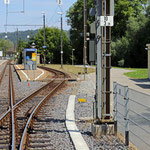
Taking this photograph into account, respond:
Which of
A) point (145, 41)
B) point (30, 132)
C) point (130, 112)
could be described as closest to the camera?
point (130, 112)

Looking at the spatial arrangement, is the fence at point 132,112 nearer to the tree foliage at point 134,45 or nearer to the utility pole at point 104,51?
the utility pole at point 104,51

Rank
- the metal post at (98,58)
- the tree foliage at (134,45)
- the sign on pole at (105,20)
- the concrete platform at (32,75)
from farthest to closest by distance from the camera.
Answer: the tree foliage at (134,45), the concrete platform at (32,75), the metal post at (98,58), the sign on pole at (105,20)

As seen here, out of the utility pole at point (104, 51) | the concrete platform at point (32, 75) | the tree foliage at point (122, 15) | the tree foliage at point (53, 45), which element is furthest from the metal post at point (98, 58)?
the tree foliage at point (53, 45)

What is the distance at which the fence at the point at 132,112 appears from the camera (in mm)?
6277

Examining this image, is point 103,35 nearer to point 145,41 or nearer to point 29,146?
point 29,146

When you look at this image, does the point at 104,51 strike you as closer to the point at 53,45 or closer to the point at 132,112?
the point at 132,112

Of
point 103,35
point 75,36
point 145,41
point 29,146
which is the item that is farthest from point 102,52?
point 75,36

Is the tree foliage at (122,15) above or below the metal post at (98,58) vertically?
above

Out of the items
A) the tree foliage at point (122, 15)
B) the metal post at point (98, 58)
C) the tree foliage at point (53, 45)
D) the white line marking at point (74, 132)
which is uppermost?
the tree foliage at point (122, 15)

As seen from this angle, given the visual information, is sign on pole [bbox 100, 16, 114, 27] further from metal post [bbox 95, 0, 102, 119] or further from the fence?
the fence

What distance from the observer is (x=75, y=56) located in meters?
79.4

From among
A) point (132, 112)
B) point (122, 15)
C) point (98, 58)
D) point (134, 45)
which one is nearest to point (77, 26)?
point (122, 15)

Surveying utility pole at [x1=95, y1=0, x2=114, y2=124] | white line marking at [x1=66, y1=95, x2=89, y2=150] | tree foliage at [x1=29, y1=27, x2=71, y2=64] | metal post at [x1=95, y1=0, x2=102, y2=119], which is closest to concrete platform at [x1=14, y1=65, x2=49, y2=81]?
white line marking at [x1=66, y1=95, x2=89, y2=150]

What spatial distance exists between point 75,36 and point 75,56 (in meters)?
5.57
